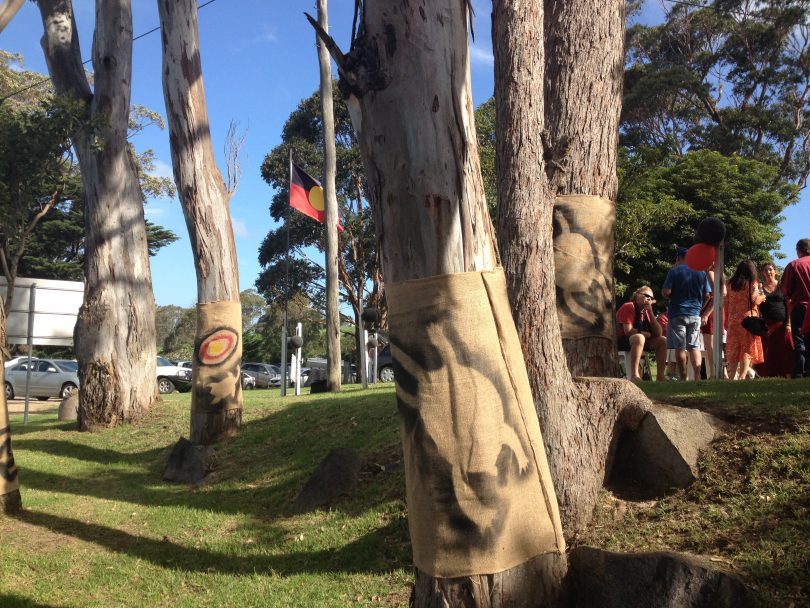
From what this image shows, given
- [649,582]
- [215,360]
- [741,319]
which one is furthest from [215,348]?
[649,582]

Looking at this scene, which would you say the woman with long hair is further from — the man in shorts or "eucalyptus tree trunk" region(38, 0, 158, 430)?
"eucalyptus tree trunk" region(38, 0, 158, 430)

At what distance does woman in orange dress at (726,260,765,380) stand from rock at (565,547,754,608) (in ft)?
18.5

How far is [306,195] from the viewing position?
1509 cm

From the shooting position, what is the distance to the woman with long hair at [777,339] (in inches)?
284

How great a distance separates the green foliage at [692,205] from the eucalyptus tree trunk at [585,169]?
46.2ft

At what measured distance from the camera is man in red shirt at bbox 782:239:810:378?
682 cm

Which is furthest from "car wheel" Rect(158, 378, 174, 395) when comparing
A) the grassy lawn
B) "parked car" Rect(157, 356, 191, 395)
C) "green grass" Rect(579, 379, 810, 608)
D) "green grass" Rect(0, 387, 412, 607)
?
"green grass" Rect(579, 379, 810, 608)

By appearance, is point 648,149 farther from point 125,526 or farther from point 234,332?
point 125,526

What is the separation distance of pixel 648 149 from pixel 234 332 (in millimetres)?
16361

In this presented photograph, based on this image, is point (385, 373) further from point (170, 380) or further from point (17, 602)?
point (17, 602)

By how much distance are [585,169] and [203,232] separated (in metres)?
6.08

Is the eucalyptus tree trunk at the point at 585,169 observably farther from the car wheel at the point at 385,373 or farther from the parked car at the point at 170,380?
the parked car at the point at 170,380

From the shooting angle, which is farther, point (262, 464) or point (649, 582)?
point (262, 464)

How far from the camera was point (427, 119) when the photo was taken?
2.74 m
